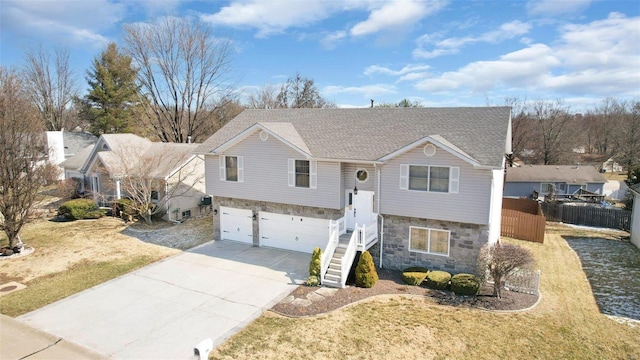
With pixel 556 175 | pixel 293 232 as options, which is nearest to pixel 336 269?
pixel 293 232

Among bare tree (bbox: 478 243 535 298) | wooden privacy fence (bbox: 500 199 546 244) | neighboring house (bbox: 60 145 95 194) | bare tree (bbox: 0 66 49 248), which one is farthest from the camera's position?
neighboring house (bbox: 60 145 95 194)

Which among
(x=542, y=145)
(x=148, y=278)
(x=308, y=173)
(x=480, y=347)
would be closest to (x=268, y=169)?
(x=308, y=173)

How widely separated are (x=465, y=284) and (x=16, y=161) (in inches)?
817

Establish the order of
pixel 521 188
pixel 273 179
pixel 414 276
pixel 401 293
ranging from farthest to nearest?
pixel 521 188, pixel 273 179, pixel 414 276, pixel 401 293

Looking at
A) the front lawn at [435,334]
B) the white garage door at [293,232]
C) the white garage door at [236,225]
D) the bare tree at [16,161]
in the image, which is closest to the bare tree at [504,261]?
the front lawn at [435,334]

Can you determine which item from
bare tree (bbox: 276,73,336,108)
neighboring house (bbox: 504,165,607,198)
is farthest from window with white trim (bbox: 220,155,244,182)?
bare tree (bbox: 276,73,336,108)

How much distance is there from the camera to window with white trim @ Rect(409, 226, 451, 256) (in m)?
14.2

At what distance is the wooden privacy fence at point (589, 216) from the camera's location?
22.8 meters

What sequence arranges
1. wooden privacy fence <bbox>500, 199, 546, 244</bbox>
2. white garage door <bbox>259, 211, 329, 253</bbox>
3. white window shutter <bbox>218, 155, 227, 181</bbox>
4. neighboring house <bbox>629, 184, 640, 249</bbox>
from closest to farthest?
white garage door <bbox>259, 211, 329, 253</bbox>, white window shutter <bbox>218, 155, 227, 181</bbox>, neighboring house <bbox>629, 184, 640, 249</bbox>, wooden privacy fence <bbox>500, 199, 546, 244</bbox>

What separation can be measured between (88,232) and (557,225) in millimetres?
29845

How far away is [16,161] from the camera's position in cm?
1681

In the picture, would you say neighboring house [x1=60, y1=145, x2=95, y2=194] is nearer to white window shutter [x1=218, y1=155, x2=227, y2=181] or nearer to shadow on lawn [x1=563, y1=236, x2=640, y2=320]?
white window shutter [x1=218, y1=155, x2=227, y2=181]

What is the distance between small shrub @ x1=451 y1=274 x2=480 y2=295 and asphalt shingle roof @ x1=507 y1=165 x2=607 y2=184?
23.0 metres

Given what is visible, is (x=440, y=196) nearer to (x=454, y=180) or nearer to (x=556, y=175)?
(x=454, y=180)
